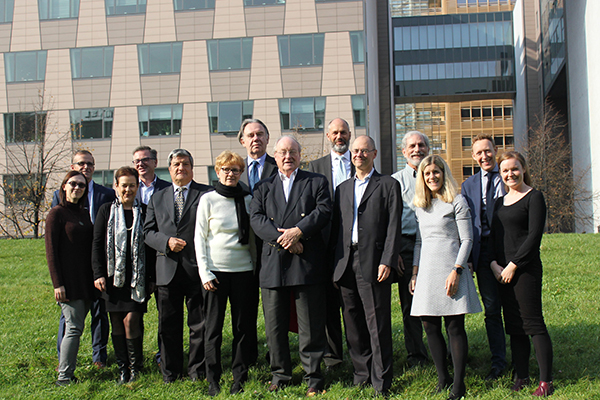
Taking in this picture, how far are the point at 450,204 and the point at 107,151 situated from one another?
90.8 feet

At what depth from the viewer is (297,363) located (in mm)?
5793

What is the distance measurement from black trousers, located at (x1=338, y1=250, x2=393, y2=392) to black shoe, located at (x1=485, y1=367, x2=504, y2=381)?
108 cm

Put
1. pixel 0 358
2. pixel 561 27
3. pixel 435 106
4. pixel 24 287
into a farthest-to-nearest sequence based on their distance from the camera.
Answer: pixel 435 106 → pixel 561 27 → pixel 24 287 → pixel 0 358

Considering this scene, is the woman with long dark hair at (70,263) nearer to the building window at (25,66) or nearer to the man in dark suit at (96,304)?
the man in dark suit at (96,304)

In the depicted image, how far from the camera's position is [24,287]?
10.6 m

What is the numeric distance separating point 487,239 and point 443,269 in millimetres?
843

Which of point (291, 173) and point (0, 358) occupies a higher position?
point (291, 173)

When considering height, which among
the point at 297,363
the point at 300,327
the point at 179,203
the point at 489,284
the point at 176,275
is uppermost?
the point at 179,203

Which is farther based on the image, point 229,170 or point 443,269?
point 229,170

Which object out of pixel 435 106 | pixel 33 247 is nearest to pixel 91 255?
pixel 33 247

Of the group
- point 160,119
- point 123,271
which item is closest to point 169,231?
point 123,271

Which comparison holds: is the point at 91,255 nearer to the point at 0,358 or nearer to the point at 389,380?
the point at 0,358

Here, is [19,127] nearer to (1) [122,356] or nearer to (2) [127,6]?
(2) [127,6]

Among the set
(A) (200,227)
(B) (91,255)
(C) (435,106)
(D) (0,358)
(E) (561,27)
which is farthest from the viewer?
(C) (435,106)
